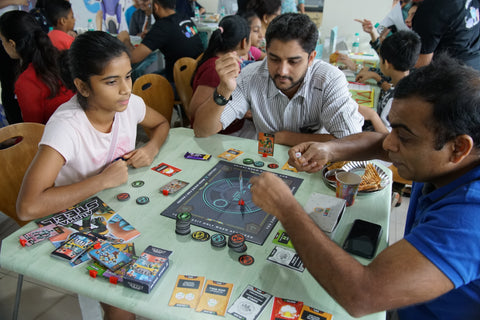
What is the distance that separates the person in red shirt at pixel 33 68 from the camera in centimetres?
224

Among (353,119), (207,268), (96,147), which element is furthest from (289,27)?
(207,268)

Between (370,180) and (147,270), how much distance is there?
36.0 inches

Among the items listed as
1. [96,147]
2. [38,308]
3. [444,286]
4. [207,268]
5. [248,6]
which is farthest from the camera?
[248,6]

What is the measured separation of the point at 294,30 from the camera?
1645mm

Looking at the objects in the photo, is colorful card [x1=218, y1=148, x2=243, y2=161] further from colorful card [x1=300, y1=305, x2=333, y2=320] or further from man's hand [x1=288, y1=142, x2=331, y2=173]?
colorful card [x1=300, y1=305, x2=333, y2=320]

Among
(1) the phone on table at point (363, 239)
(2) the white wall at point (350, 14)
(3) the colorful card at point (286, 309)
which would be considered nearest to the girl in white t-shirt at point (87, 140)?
(3) the colorful card at point (286, 309)

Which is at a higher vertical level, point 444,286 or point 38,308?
point 444,286

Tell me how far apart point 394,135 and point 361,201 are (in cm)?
38

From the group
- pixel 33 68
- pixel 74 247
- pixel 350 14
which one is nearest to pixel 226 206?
pixel 74 247

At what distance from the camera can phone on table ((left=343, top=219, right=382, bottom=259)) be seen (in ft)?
3.39

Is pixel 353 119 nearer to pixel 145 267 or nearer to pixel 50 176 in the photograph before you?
pixel 145 267

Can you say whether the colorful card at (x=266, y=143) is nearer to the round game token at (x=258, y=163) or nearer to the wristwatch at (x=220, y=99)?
the round game token at (x=258, y=163)

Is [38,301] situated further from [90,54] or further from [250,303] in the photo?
[250,303]

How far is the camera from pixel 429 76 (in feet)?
2.96
